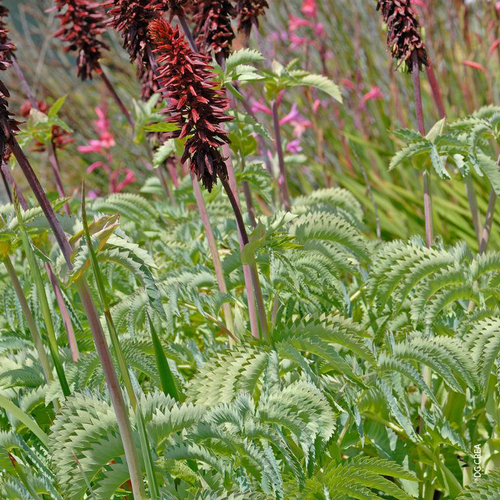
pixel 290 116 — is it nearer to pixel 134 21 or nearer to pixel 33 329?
pixel 134 21

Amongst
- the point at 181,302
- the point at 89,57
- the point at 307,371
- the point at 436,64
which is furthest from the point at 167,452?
the point at 436,64

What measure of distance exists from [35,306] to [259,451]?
890 mm

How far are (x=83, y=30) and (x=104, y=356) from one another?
1531mm

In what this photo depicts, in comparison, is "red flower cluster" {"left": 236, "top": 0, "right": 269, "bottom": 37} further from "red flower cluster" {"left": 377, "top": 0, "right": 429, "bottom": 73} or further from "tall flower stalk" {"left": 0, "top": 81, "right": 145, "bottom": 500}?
"tall flower stalk" {"left": 0, "top": 81, "right": 145, "bottom": 500}

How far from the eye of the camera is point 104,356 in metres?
1.06

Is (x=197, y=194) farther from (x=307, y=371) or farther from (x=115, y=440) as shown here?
(x=115, y=440)

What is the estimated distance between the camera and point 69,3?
2.22 metres

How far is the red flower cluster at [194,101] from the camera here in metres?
1.13

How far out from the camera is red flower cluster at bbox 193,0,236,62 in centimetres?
166

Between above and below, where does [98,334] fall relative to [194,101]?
below

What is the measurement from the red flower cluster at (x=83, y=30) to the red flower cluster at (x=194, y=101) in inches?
46.1

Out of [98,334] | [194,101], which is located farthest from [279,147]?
[98,334]

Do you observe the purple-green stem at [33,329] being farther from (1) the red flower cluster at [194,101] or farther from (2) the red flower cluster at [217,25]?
(2) the red flower cluster at [217,25]

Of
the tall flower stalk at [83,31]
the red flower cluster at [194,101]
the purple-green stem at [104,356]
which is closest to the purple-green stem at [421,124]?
the red flower cluster at [194,101]
